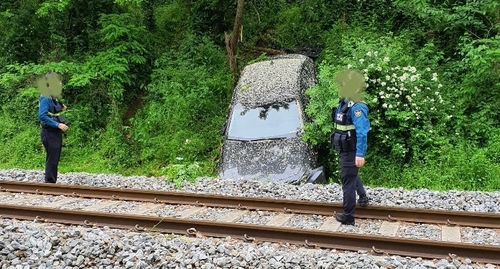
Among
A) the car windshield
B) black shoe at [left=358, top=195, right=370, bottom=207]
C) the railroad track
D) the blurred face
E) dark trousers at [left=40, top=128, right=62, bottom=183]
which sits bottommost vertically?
the railroad track

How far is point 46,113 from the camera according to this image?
28.5 feet

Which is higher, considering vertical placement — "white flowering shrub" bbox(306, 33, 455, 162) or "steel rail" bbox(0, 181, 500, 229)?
"white flowering shrub" bbox(306, 33, 455, 162)

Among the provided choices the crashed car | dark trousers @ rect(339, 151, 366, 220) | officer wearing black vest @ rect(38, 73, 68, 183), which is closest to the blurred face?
officer wearing black vest @ rect(38, 73, 68, 183)

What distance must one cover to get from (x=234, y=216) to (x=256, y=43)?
10.6 m

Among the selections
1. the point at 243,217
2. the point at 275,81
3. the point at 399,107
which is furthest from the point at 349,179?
the point at 275,81

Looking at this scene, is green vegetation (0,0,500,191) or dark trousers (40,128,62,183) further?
green vegetation (0,0,500,191)

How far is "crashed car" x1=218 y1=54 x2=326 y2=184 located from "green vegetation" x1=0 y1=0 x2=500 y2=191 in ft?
1.61

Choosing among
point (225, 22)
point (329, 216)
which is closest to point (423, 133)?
point (329, 216)

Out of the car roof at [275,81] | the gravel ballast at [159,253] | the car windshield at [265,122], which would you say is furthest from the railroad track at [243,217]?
the car roof at [275,81]

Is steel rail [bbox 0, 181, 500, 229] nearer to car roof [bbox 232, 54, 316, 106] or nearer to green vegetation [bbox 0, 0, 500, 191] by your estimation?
green vegetation [bbox 0, 0, 500, 191]

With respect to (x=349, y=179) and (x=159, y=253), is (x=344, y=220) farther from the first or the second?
(x=159, y=253)

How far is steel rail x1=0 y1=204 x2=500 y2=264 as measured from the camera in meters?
5.55

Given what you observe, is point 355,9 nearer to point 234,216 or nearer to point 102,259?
point 234,216

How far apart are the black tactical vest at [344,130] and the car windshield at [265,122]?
3362 mm
